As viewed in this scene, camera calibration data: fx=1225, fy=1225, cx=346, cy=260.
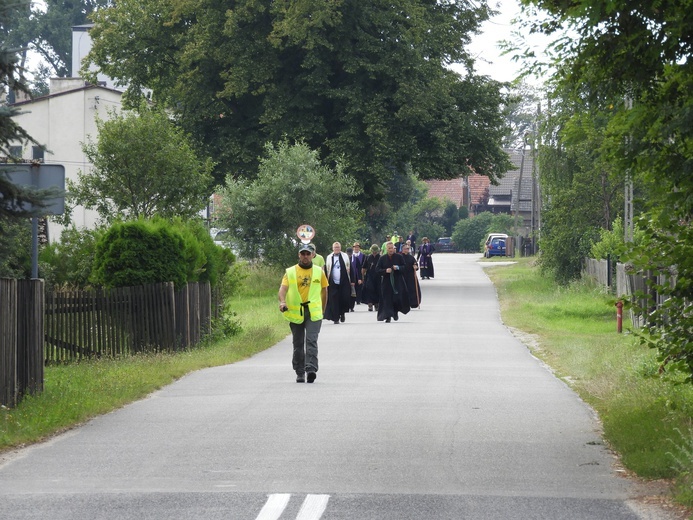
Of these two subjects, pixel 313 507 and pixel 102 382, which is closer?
pixel 313 507

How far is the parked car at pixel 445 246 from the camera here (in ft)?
338

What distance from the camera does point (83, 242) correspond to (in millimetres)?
22656

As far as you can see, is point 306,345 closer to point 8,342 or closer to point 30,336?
point 30,336

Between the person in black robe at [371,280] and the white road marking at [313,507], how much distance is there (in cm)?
2353

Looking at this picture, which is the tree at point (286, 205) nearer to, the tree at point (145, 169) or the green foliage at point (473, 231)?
the tree at point (145, 169)

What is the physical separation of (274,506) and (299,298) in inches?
327

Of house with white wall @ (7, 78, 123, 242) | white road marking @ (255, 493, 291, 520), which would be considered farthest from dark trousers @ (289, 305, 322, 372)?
house with white wall @ (7, 78, 123, 242)

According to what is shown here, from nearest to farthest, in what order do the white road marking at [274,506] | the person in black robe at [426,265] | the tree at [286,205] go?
1. the white road marking at [274,506]
2. the tree at [286,205]
3. the person in black robe at [426,265]

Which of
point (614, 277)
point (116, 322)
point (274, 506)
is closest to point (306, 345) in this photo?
point (116, 322)

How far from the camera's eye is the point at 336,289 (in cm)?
2884

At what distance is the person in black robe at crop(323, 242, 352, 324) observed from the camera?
2841 centimetres

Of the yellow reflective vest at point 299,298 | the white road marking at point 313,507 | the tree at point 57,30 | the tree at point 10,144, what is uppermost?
the tree at point 57,30

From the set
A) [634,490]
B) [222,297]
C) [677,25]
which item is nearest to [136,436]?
[634,490]

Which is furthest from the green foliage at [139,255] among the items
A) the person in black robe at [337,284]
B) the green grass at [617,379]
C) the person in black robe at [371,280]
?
the person in black robe at [371,280]
